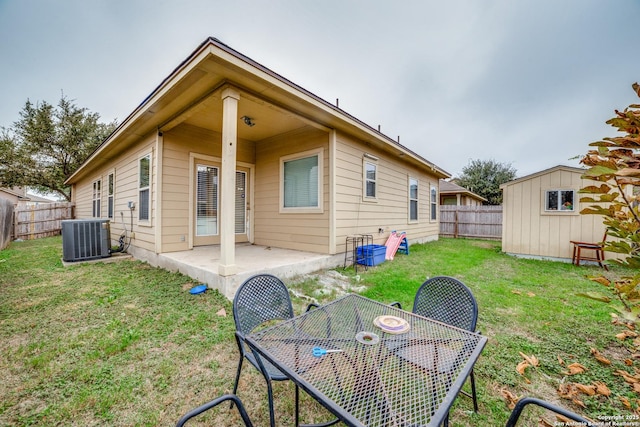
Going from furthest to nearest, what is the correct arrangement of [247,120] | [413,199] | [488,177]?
1. [488,177]
2. [413,199]
3. [247,120]

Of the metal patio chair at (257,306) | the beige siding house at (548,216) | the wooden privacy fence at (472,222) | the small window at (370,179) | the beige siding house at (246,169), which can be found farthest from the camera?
the wooden privacy fence at (472,222)

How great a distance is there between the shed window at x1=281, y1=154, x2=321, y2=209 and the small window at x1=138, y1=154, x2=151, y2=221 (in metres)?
2.82

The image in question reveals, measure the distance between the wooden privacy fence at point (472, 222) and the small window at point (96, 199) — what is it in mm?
14016

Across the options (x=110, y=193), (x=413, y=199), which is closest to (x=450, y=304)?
(x=413, y=199)

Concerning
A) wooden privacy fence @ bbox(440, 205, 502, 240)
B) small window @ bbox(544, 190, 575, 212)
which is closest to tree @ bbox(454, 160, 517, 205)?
wooden privacy fence @ bbox(440, 205, 502, 240)

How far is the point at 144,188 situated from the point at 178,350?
4.47 metres

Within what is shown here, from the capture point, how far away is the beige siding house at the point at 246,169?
12.2 feet

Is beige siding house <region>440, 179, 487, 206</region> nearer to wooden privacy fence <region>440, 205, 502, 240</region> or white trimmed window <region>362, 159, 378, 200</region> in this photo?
wooden privacy fence <region>440, 205, 502, 240</region>

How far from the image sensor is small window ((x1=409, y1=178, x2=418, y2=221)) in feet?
27.6

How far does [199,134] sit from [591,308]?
7.11 m

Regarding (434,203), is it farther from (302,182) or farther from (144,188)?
(144,188)

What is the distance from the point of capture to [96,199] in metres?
9.21

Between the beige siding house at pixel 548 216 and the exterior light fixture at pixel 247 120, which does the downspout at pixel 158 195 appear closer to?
the exterior light fixture at pixel 247 120

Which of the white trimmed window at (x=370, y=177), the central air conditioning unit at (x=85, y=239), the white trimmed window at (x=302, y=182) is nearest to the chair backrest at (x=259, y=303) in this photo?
the white trimmed window at (x=302, y=182)
